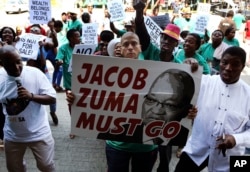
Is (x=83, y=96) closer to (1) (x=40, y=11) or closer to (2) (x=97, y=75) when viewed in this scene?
(2) (x=97, y=75)

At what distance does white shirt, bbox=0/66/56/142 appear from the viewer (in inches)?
122

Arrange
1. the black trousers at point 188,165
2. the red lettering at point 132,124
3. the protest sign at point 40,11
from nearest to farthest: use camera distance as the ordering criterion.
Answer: the red lettering at point 132,124 < the black trousers at point 188,165 < the protest sign at point 40,11

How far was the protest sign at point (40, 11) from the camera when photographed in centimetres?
612

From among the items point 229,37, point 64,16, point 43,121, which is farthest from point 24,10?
point 43,121

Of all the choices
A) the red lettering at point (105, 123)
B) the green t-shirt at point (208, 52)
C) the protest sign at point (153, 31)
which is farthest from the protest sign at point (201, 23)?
the red lettering at point (105, 123)

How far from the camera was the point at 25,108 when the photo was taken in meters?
3.12

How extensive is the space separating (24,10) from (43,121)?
82.8 ft

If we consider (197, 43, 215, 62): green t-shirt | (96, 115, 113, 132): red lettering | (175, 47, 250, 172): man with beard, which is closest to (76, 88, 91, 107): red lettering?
(96, 115, 113, 132): red lettering

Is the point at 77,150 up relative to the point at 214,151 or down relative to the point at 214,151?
down

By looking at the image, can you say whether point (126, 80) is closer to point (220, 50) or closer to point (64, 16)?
point (220, 50)

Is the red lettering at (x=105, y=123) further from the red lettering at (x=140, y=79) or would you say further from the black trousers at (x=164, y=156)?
the black trousers at (x=164, y=156)

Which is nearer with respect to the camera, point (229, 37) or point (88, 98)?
point (88, 98)

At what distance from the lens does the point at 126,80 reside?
265 centimetres

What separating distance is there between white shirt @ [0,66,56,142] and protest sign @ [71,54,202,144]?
2.00ft
